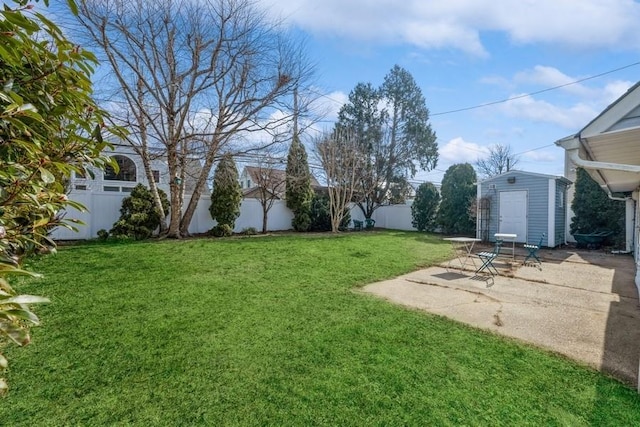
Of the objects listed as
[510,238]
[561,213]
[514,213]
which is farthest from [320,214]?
[561,213]

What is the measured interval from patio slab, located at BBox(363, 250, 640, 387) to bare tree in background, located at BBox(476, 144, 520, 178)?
23194 millimetres

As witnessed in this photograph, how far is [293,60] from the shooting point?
9.81m

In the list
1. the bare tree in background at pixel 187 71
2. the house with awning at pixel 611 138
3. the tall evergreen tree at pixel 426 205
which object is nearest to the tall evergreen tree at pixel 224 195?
the bare tree in background at pixel 187 71

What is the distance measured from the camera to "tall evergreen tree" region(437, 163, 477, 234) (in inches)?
574

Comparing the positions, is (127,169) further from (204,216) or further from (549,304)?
(549,304)

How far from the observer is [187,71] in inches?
367

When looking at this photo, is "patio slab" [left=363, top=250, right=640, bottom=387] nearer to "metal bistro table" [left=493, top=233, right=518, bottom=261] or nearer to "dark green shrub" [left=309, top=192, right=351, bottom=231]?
"metal bistro table" [left=493, top=233, right=518, bottom=261]

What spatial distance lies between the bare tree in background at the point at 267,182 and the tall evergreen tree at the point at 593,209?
38.5 ft

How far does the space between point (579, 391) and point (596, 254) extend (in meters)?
10.2

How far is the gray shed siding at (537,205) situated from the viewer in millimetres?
11711

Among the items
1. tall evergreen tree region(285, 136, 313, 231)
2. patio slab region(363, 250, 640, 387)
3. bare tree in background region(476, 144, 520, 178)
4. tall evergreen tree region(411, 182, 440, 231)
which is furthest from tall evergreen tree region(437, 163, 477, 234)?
bare tree in background region(476, 144, 520, 178)

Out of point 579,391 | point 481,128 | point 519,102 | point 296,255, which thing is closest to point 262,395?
point 579,391

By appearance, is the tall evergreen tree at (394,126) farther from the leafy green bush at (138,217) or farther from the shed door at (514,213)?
the leafy green bush at (138,217)

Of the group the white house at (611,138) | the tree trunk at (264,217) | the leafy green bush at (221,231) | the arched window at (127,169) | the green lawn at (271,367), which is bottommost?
the green lawn at (271,367)
